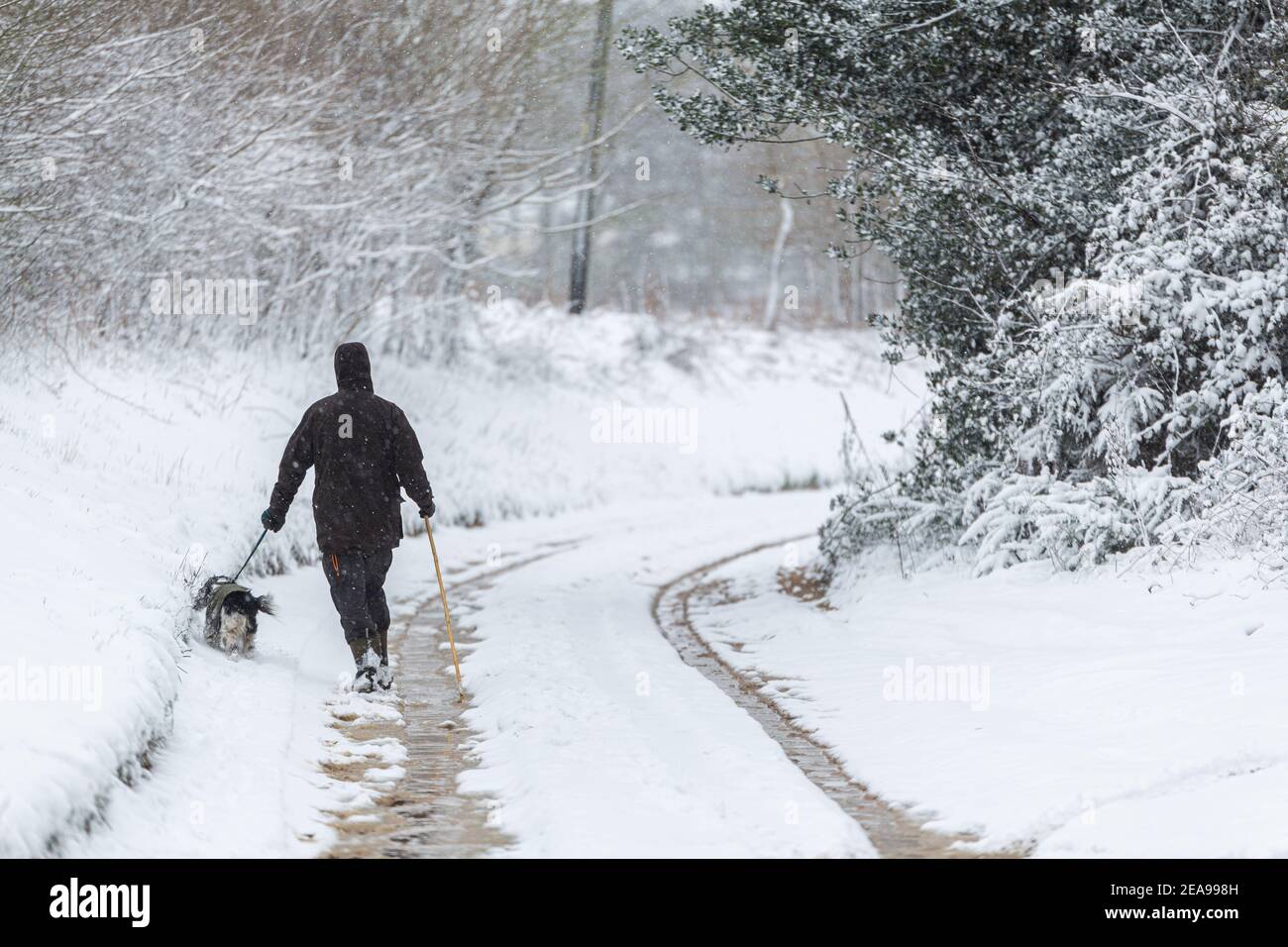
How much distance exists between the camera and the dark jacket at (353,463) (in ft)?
29.2

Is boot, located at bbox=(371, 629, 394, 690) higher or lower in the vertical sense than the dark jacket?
lower

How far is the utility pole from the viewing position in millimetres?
23016

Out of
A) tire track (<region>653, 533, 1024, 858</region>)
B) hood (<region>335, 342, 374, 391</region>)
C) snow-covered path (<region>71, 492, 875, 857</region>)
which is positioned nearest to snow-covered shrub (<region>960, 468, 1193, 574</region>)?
tire track (<region>653, 533, 1024, 858</region>)

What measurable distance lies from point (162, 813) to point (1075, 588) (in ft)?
22.9

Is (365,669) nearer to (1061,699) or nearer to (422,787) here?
(422,787)

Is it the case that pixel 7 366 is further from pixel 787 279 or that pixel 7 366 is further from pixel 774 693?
pixel 787 279

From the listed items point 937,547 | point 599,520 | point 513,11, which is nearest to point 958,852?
point 937,547

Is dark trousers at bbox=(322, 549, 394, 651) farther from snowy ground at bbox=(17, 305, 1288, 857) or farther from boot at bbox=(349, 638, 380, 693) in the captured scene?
snowy ground at bbox=(17, 305, 1288, 857)

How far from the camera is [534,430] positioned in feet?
86.5

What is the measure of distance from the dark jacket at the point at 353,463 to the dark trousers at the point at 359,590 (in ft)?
0.28

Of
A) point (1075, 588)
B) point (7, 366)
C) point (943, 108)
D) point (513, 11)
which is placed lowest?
point (1075, 588)

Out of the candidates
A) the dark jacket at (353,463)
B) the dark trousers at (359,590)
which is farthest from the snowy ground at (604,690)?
the dark jacket at (353,463)

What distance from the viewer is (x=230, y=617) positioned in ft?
29.5

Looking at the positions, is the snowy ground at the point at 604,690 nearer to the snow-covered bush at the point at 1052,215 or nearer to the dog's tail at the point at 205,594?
the dog's tail at the point at 205,594
